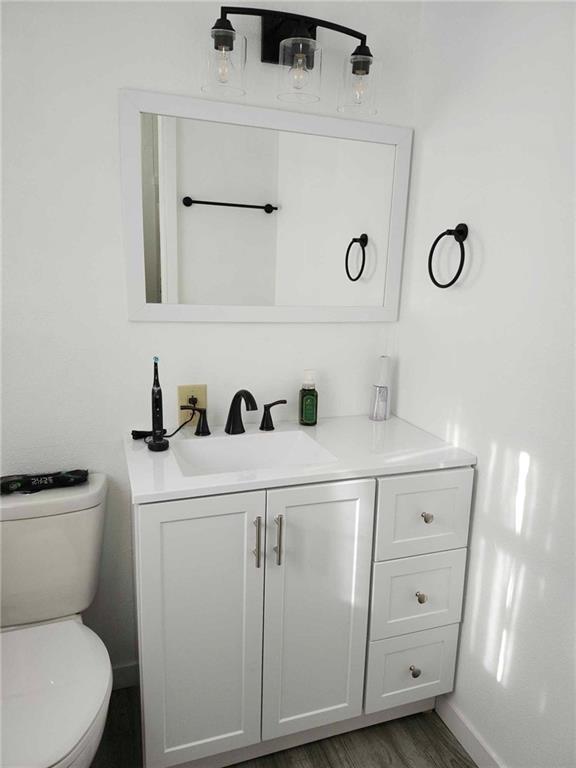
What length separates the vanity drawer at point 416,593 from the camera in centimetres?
159

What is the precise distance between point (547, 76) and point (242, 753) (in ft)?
6.62

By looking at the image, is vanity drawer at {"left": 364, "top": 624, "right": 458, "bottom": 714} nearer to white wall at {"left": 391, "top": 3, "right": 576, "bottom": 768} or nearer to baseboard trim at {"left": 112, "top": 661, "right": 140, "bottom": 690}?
white wall at {"left": 391, "top": 3, "right": 576, "bottom": 768}

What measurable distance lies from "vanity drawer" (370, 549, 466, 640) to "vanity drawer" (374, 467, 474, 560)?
38 millimetres

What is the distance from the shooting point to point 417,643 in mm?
1666

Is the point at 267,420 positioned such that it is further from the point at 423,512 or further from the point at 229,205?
the point at 229,205

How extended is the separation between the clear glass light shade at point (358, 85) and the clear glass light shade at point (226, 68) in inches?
12.8

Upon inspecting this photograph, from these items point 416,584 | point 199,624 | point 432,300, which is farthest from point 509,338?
point 199,624

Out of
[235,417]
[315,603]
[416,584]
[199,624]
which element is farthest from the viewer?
[235,417]

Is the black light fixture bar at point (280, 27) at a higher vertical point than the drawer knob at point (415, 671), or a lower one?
higher

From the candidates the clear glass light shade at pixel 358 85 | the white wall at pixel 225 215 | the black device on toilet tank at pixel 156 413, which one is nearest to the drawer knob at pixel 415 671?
the black device on toilet tank at pixel 156 413

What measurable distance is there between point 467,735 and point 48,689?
125cm

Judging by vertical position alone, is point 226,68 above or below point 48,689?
above

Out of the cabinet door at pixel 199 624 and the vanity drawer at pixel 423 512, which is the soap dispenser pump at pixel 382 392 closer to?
the vanity drawer at pixel 423 512

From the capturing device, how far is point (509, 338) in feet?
4.82
